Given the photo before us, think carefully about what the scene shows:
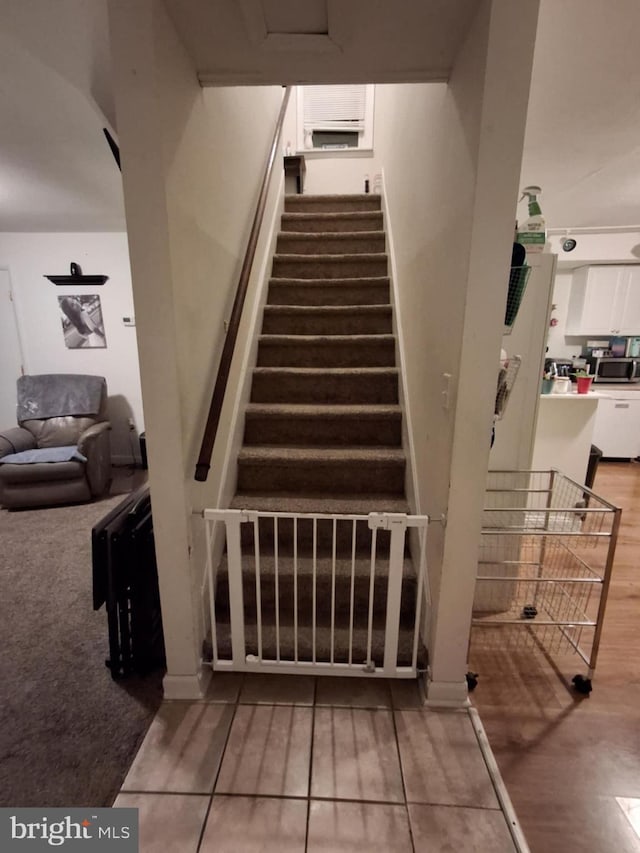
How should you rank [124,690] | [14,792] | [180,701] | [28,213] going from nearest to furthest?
[14,792] < [180,701] < [124,690] < [28,213]

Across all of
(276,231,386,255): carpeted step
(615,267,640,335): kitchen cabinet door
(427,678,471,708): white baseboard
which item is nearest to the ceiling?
(276,231,386,255): carpeted step

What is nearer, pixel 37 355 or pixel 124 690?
pixel 124 690

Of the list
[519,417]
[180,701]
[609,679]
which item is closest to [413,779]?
[180,701]

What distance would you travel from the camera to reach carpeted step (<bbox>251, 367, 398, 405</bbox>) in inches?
88.9

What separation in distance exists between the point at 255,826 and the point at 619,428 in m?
5.23

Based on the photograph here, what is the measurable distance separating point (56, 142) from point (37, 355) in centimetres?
264

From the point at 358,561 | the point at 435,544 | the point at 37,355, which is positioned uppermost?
the point at 37,355

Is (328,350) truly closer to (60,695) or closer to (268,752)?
(268,752)

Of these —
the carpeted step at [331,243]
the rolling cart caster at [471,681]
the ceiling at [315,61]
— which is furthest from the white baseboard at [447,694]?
the carpeted step at [331,243]

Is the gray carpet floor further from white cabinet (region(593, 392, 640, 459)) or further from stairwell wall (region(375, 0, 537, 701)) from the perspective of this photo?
white cabinet (region(593, 392, 640, 459))

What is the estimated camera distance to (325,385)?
229cm

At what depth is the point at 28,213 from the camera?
322 cm

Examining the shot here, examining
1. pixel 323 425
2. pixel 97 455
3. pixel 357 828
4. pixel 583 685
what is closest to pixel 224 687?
pixel 357 828

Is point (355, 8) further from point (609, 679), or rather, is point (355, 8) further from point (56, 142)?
point (609, 679)
